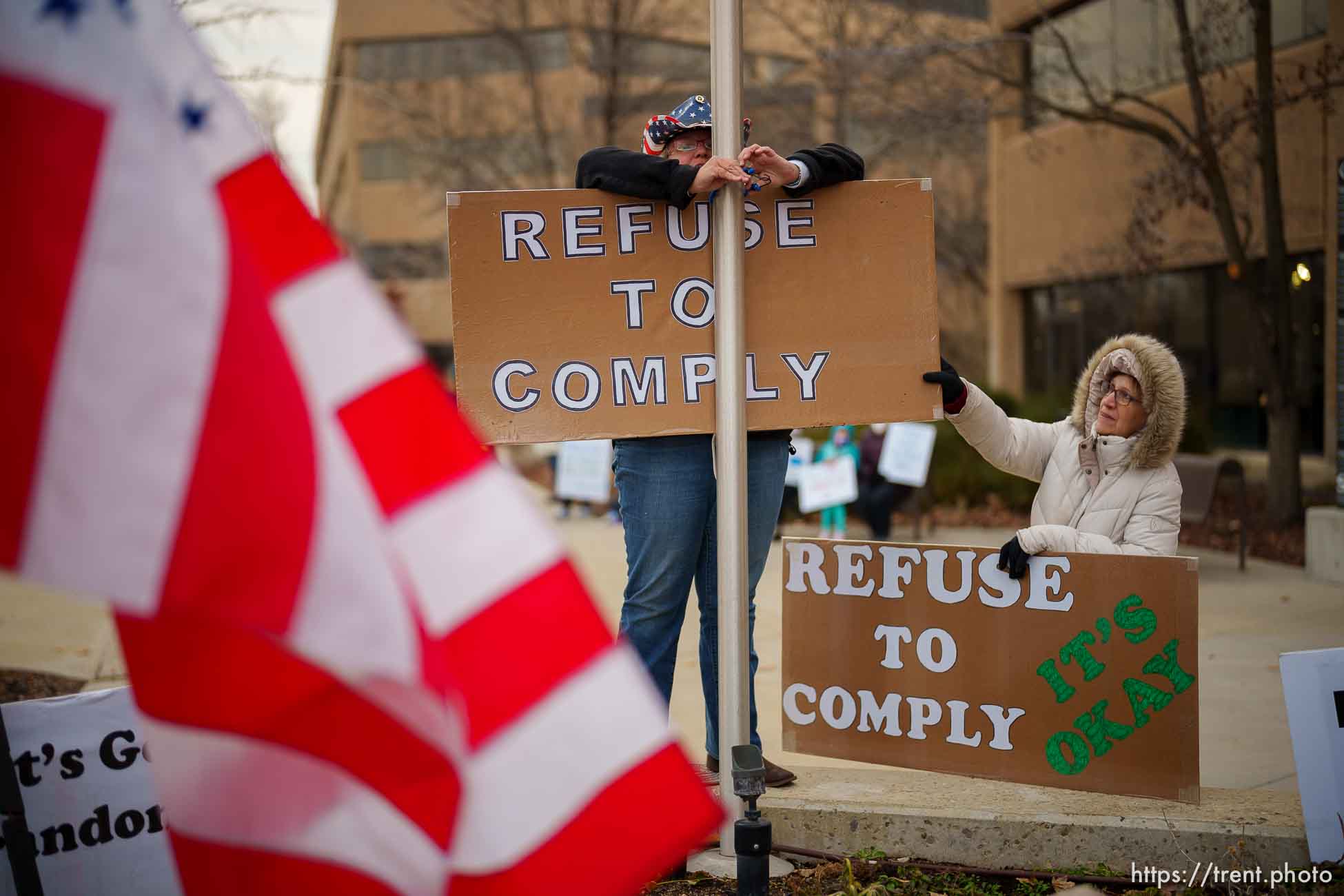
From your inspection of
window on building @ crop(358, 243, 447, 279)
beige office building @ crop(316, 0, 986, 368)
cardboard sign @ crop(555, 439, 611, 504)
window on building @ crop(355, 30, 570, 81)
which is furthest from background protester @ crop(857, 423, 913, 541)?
window on building @ crop(358, 243, 447, 279)

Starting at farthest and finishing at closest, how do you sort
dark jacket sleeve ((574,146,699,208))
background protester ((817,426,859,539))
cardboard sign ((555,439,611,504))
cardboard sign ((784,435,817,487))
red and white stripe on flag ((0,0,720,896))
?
cardboard sign ((555,439,611,504))
cardboard sign ((784,435,817,487))
background protester ((817,426,859,539))
dark jacket sleeve ((574,146,699,208))
red and white stripe on flag ((0,0,720,896))

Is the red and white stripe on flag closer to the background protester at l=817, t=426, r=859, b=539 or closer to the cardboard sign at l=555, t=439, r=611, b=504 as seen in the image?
the background protester at l=817, t=426, r=859, b=539

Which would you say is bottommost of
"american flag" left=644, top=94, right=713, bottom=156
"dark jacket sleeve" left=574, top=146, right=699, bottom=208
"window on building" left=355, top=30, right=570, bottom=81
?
"dark jacket sleeve" left=574, top=146, right=699, bottom=208

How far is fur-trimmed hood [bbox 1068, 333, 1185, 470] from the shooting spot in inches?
146

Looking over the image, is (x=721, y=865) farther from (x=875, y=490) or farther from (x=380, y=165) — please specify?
(x=380, y=165)

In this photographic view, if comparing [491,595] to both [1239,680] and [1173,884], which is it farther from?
[1239,680]

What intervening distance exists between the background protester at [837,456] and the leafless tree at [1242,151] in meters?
3.81

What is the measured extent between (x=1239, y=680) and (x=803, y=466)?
22.9 ft

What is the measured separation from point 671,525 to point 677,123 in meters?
1.08

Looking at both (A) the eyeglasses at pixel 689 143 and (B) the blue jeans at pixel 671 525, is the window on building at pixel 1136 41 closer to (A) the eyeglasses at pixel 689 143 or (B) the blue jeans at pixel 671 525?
(A) the eyeglasses at pixel 689 143

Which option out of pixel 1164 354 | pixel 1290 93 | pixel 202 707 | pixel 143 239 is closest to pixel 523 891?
pixel 202 707

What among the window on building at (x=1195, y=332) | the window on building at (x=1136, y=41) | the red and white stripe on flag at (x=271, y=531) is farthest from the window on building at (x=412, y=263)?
the red and white stripe on flag at (x=271, y=531)

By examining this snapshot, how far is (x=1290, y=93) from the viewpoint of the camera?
44.1 feet

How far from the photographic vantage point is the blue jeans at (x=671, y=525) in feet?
11.4
